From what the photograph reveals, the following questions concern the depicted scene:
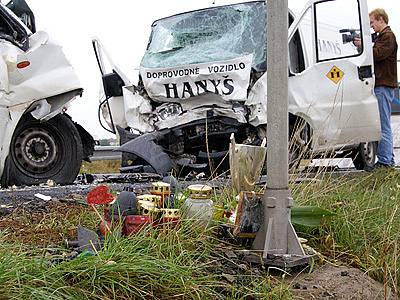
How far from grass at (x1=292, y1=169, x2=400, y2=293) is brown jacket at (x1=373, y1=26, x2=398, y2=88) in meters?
3.98

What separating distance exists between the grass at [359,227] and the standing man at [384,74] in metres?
3.90

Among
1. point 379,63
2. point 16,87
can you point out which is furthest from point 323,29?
point 16,87

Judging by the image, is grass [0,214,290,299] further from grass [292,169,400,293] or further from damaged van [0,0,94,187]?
damaged van [0,0,94,187]

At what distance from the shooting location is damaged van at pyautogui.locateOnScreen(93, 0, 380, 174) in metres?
7.20

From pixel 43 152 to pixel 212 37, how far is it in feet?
8.43

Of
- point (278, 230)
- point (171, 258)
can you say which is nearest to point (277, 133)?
point (278, 230)

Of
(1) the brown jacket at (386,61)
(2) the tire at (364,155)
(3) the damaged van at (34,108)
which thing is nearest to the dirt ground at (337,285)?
(3) the damaged van at (34,108)

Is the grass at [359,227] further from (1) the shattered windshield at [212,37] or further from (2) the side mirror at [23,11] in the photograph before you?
(2) the side mirror at [23,11]

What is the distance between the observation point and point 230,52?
292 inches

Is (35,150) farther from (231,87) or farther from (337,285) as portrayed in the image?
(337,285)

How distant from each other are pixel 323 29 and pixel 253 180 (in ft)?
14.3

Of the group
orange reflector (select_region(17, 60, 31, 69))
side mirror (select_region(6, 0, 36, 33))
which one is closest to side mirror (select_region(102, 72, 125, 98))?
side mirror (select_region(6, 0, 36, 33))

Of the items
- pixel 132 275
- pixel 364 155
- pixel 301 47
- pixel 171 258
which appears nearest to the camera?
pixel 132 275

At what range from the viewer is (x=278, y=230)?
3.07 m
